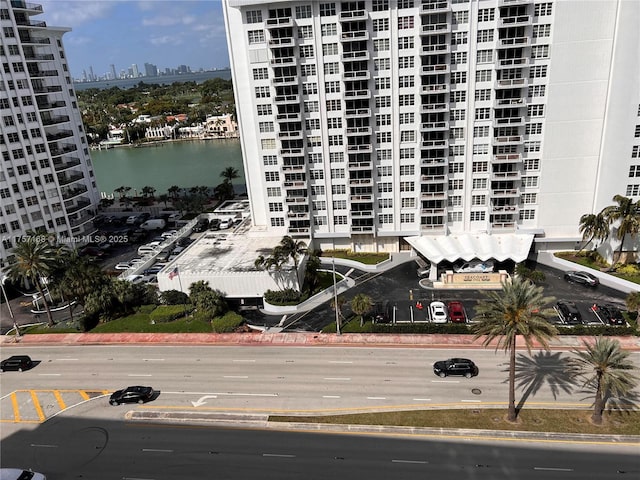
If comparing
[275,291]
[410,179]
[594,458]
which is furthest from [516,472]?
[410,179]

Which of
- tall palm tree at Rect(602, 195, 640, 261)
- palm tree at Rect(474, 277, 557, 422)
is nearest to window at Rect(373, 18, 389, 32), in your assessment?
tall palm tree at Rect(602, 195, 640, 261)

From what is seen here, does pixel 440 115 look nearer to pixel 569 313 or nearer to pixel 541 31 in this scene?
pixel 541 31

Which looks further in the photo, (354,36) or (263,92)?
(263,92)

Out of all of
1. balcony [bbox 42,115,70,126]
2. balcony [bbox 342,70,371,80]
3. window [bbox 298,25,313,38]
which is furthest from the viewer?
balcony [bbox 42,115,70,126]

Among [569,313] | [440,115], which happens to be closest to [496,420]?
[569,313]

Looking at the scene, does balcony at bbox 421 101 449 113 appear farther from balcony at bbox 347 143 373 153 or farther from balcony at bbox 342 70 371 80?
balcony at bbox 347 143 373 153

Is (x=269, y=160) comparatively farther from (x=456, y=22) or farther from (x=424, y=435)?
(x=424, y=435)

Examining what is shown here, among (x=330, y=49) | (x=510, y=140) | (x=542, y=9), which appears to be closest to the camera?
(x=542, y=9)
